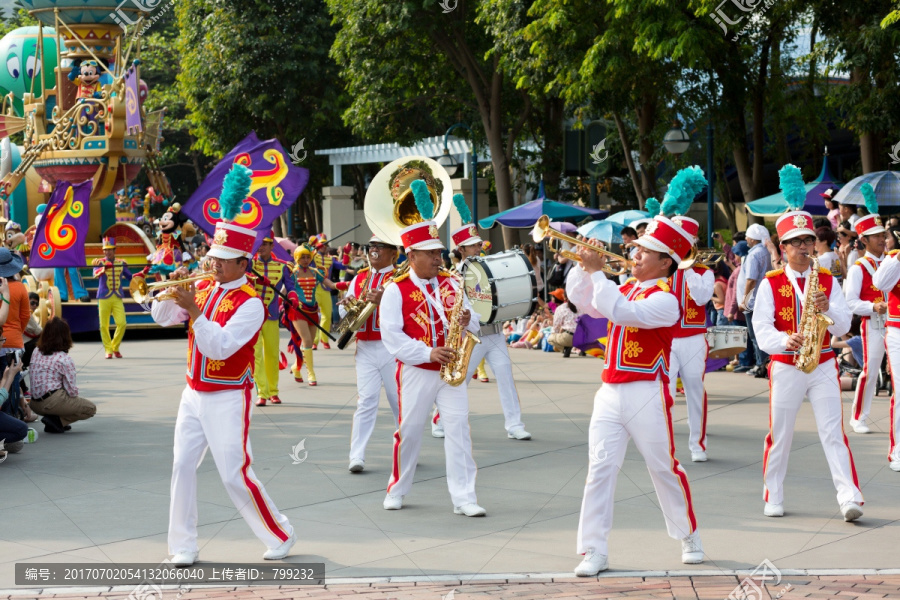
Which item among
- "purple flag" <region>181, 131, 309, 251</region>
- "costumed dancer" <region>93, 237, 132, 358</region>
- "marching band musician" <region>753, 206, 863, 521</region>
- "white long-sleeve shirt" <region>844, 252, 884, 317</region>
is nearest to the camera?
"marching band musician" <region>753, 206, 863, 521</region>

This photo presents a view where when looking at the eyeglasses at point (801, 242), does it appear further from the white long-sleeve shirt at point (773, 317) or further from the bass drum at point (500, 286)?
the bass drum at point (500, 286)

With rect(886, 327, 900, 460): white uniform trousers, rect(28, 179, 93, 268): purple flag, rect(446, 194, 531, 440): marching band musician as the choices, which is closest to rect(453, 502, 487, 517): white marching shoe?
rect(446, 194, 531, 440): marching band musician

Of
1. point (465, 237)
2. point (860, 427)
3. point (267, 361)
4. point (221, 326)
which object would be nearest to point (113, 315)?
point (267, 361)

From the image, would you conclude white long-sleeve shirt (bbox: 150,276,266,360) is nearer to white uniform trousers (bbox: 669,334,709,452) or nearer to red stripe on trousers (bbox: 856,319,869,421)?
white uniform trousers (bbox: 669,334,709,452)

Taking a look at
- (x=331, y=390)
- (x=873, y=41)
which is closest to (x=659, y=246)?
(x=331, y=390)

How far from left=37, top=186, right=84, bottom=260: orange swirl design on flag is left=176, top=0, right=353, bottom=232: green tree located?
37.1ft

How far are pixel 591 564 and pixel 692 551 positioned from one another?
25.1 inches

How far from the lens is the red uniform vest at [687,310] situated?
929 cm

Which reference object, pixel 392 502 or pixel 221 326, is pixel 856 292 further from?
pixel 221 326

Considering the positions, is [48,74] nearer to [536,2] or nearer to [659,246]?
[536,2]

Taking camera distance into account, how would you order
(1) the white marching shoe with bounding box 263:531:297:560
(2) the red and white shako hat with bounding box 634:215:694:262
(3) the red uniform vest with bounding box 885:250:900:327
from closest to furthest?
(2) the red and white shako hat with bounding box 634:215:694:262, (1) the white marching shoe with bounding box 263:531:297:560, (3) the red uniform vest with bounding box 885:250:900:327

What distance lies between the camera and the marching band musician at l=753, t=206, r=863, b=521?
7.32m

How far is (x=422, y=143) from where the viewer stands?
31.7m

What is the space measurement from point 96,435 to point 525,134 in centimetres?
1792
